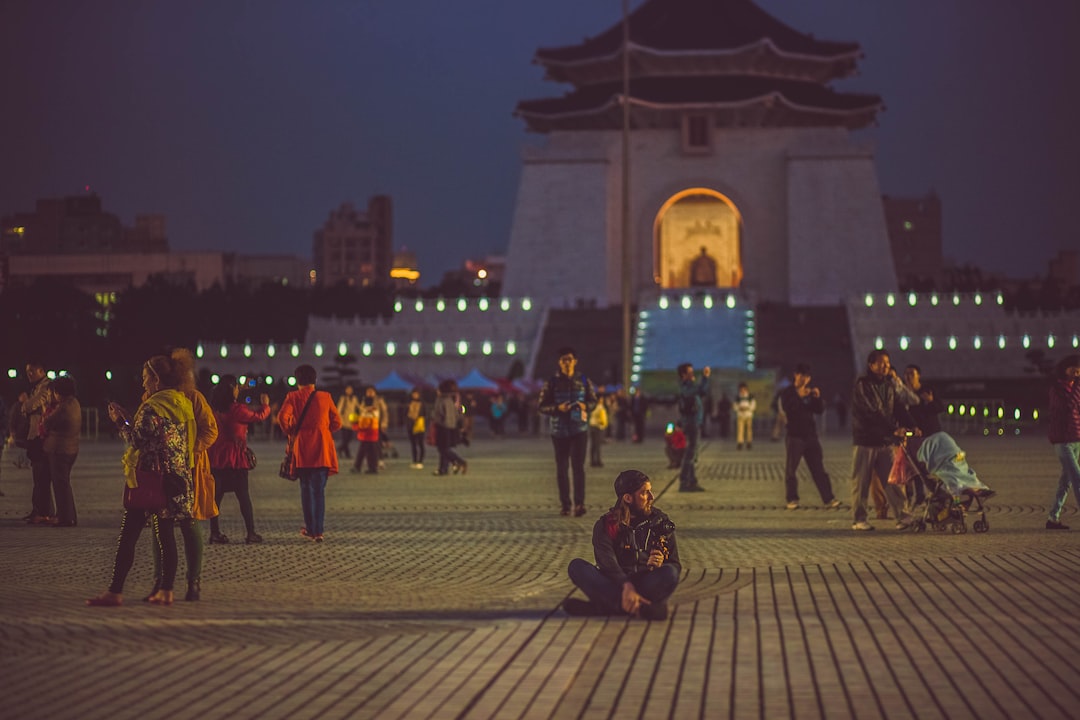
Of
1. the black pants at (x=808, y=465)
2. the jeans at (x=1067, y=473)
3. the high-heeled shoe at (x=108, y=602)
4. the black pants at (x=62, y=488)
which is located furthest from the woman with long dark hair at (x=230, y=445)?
the jeans at (x=1067, y=473)

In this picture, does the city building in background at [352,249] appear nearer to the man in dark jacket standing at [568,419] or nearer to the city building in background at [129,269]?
the city building in background at [129,269]

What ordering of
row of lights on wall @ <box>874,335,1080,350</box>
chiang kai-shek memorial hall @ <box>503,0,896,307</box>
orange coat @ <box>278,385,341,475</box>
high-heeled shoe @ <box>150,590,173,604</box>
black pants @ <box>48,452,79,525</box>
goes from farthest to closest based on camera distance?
chiang kai-shek memorial hall @ <box>503,0,896,307</box>, row of lights on wall @ <box>874,335,1080,350</box>, black pants @ <box>48,452,79,525</box>, orange coat @ <box>278,385,341,475</box>, high-heeled shoe @ <box>150,590,173,604</box>

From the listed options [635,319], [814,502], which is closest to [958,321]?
[635,319]

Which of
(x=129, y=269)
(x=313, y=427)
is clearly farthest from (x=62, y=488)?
(x=129, y=269)

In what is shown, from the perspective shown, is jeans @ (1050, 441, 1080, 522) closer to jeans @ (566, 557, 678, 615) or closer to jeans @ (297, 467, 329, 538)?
jeans @ (297, 467, 329, 538)

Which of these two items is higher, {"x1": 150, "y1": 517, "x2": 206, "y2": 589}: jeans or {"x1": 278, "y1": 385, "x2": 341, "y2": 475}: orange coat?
{"x1": 278, "y1": 385, "x2": 341, "y2": 475}: orange coat

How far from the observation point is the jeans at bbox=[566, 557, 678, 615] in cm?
805

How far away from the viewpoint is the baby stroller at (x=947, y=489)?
494 inches

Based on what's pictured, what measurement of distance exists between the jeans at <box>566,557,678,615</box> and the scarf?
2.37 metres

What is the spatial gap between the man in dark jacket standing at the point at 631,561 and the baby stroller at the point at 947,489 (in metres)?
4.96

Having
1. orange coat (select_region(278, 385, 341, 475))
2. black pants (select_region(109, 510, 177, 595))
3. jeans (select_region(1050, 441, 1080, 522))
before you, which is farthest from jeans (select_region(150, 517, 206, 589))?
jeans (select_region(1050, 441, 1080, 522))

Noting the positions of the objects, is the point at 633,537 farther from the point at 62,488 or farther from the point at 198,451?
the point at 62,488

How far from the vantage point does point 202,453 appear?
31.5ft

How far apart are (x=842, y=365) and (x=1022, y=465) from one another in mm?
24506
